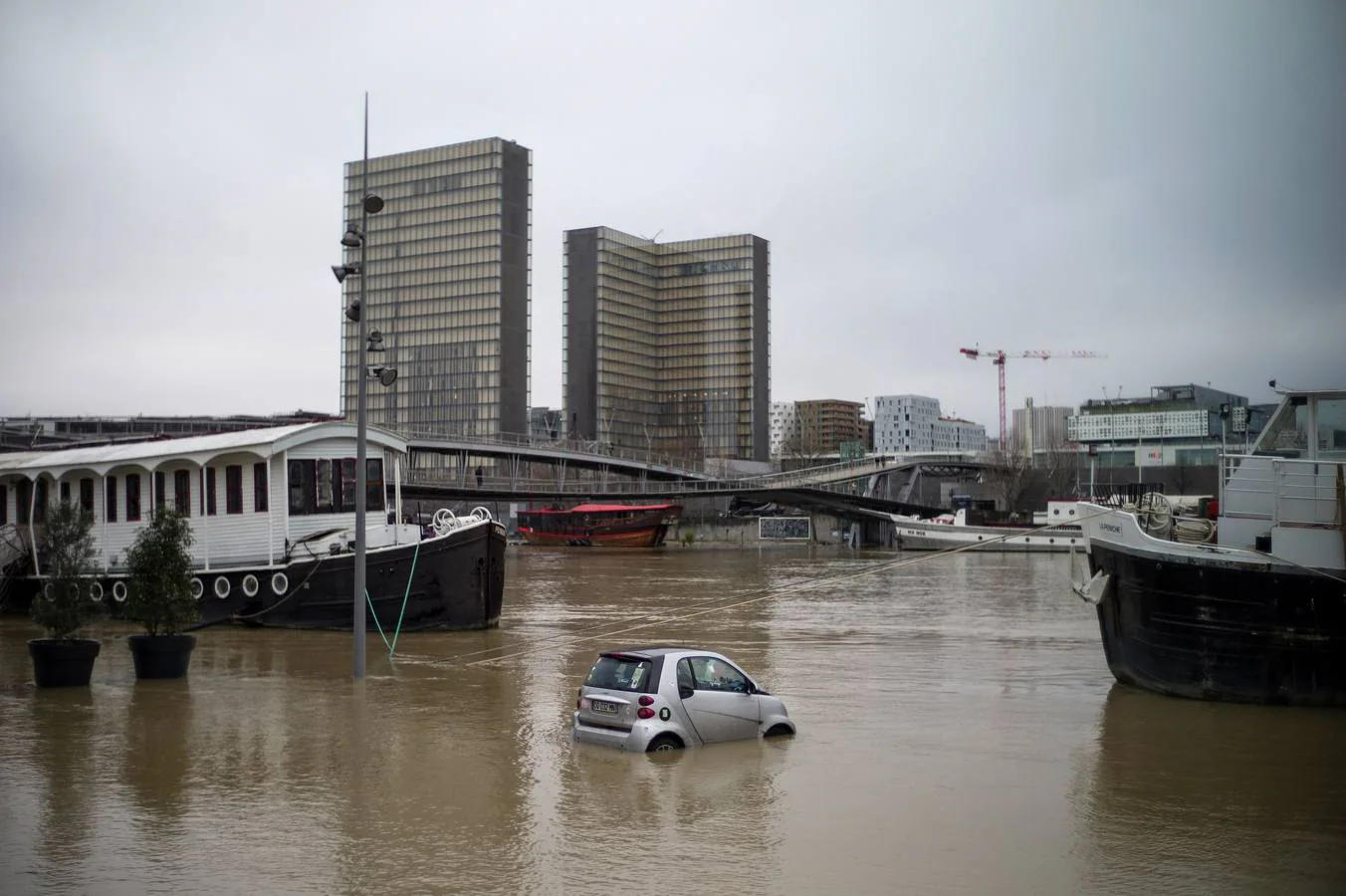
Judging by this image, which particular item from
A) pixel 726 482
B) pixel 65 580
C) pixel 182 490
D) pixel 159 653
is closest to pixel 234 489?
pixel 182 490

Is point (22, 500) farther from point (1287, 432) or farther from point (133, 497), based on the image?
point (1287, 432)

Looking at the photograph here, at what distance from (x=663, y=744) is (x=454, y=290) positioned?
482 feet

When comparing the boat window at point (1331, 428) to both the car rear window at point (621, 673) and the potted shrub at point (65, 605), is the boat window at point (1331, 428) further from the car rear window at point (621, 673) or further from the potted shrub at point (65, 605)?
the potted shrub at point (65, 605)

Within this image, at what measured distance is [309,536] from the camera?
92.3 feet

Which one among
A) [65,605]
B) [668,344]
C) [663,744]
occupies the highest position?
[668,344]

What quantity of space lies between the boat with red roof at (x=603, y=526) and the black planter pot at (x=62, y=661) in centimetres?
8933

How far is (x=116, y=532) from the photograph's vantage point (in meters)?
31.8

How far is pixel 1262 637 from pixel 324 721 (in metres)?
13.4

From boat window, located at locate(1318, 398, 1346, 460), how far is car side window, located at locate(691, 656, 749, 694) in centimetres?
1083

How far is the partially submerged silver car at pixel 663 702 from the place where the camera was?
1323cm

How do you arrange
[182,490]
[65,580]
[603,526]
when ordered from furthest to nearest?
[603,526]
[182,490]
[65,580]

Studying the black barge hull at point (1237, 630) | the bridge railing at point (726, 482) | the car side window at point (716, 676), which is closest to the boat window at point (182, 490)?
the car side window at point (716, 676)

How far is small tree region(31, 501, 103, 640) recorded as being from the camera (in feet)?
58.2

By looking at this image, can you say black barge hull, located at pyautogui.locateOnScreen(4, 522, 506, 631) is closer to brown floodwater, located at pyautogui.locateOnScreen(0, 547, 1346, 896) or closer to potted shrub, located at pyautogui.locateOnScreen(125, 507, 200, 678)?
brown floodwater, located at pyautogui.locateOnScreen(0, 547, 1346, 896)
